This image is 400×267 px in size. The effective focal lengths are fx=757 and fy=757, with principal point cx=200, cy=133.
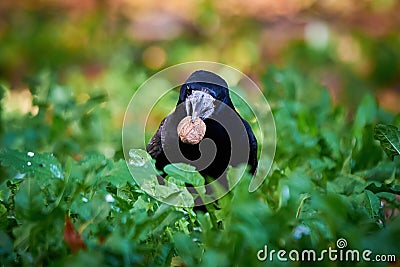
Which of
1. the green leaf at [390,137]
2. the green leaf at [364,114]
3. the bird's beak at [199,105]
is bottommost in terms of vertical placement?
the green leaf at [390,137]

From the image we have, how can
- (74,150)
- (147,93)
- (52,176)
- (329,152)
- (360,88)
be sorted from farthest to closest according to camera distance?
1. (360,88)
2. (147,93)
3. (74,150)
4. (329,152)
5. (52,176)

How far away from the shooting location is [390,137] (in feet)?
6.31

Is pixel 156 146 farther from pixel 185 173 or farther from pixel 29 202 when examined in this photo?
pixel 29 202

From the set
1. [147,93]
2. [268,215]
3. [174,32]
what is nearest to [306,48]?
[174,32]

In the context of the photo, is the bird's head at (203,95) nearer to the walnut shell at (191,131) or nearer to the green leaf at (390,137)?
the walnut shell at (191,131)

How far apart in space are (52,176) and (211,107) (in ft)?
1.48

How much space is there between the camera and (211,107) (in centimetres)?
199

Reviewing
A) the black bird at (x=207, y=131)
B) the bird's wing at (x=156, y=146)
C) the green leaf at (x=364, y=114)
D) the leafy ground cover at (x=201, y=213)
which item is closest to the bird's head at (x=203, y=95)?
the black bird at (x=207, y=131)

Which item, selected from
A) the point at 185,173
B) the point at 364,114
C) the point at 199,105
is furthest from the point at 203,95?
the point at 364,114

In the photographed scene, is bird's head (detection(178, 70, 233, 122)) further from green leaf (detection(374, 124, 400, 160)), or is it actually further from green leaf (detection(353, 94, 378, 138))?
green leaf (detection(353, 94, 378, 138))

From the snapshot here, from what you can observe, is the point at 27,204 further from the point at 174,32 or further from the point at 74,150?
the point at 174,32

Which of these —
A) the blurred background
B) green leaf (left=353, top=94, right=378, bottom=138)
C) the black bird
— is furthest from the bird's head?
the blurred background

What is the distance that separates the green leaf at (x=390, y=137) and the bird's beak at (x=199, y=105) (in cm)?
43

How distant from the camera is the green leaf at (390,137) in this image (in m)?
1.92
